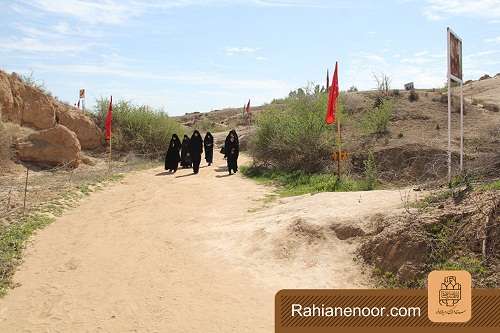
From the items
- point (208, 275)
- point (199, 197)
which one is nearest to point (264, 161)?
point (199, 197)

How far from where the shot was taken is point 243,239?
8.00m

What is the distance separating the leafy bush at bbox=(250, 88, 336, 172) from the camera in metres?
15.8

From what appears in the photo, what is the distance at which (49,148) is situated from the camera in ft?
52.1

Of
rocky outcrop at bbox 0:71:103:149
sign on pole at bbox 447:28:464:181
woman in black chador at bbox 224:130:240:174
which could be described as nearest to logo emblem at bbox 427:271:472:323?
sign on pole at bbox 447:28:464:181

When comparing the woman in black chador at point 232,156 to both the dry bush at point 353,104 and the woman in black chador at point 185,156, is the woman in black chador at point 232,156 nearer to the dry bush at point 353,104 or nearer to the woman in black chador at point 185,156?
the woman in black chador at point 185,156

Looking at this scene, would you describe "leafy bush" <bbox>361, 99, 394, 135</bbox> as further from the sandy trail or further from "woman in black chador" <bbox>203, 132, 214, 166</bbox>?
the sandy trail

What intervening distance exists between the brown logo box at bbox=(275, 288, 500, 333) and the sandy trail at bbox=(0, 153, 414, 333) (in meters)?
0.57

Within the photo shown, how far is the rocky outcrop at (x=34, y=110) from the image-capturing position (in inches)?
666

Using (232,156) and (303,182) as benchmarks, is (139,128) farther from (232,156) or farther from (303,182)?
(303,182)

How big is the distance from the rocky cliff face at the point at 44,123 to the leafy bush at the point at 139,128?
1.12m

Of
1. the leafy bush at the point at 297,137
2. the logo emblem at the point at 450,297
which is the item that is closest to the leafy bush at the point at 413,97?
the leafy bush at the point at 297,137

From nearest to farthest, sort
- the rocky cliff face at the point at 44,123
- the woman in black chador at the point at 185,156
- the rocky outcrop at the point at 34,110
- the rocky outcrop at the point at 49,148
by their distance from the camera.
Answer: the rocky outcrop at the point at 49,148, the rocky cliff face at the point at 44,123, the rocky outcrop at the point at 34,110, the woman in black chador at the point at 185,156

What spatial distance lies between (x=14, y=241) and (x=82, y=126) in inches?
519

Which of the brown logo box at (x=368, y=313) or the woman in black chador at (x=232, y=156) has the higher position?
the woman in black chador at (x=232, y=156)
